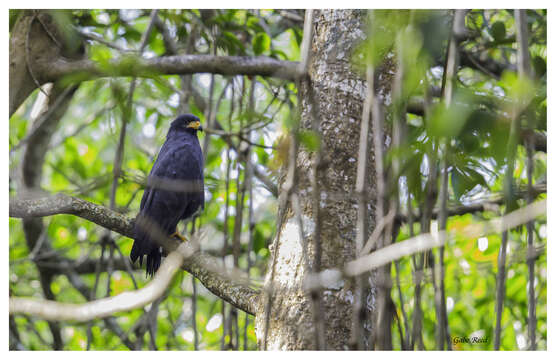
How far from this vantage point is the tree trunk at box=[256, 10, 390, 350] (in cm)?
191

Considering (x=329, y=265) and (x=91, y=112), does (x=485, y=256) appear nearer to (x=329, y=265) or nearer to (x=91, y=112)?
(x=329, y=265)

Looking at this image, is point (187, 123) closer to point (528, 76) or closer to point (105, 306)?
point (105, 306)

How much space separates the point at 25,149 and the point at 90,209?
1.99 metres

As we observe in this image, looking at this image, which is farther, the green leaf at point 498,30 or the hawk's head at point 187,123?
the hawk's head at point 187,123

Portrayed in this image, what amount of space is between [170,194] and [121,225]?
64 centimetres

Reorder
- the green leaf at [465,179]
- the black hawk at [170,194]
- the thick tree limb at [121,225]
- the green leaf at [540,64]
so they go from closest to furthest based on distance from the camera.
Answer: the green leaf at [465,179]
the thick tree limb at [121,225]
the green leaf at [540,64]
the black hawk at [170,194]

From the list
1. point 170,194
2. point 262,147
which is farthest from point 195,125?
point 262,147

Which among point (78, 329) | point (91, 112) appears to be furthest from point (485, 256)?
point (91, 112)

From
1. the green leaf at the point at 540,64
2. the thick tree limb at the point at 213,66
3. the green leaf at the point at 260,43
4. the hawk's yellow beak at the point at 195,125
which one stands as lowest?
the hawk's yellow beak at the point at 195,125

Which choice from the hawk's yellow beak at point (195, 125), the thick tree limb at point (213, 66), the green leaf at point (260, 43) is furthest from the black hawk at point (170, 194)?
the green leaf at point (260, 43)

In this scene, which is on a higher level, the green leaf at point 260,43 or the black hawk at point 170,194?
the green leaf at point 260,43

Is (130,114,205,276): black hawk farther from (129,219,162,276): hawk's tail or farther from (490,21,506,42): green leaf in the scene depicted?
(490,21,506,42): green leaf

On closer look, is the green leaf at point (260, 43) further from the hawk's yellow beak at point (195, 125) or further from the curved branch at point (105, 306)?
the curved branch at point (105, 306)

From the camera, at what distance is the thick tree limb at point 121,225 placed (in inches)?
92.2
